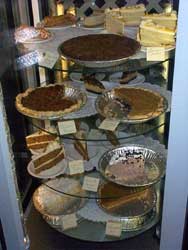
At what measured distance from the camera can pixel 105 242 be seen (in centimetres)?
181

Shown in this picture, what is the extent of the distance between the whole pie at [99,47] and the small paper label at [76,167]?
55 cm

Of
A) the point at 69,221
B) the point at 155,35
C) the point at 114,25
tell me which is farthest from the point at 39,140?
the point at 155,35

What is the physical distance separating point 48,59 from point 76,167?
1.84 feet

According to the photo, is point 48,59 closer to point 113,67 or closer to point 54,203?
point 113,67

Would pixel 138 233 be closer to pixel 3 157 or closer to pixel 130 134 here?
pixel 130 134

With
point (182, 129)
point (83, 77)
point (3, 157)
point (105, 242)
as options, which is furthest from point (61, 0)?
point (105, 242)

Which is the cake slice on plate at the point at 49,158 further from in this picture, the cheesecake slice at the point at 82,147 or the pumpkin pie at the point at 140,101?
the pumpkin pie at the point at 140,101

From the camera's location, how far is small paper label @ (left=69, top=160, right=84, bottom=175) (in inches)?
68.5

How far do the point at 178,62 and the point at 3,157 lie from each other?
61cm

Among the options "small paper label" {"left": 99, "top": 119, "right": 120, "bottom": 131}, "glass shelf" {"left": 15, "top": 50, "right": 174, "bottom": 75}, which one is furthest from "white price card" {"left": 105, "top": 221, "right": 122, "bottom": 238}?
"glass shelf" {"left": 15, "top": 50, "right": 174, "bottom": 75}

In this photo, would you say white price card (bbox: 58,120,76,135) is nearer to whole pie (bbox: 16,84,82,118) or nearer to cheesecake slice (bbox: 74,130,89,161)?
whole pie (bbox: 16,84,82,118)

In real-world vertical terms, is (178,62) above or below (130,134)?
above

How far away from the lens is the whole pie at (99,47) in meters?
1.40

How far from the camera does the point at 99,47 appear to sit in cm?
146
